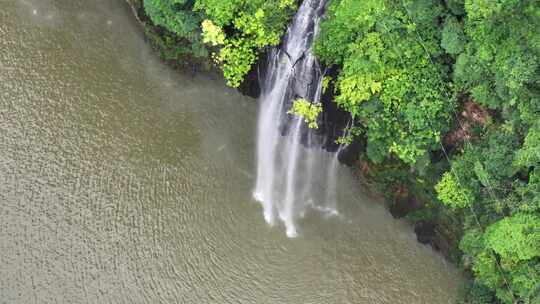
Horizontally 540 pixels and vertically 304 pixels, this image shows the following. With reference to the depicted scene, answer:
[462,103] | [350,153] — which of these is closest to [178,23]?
[350,153]

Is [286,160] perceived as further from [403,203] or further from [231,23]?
[231,23]

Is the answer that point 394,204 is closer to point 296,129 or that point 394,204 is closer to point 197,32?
point 296,129

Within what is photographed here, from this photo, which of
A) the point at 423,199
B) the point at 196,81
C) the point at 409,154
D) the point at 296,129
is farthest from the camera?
the point at 196,81

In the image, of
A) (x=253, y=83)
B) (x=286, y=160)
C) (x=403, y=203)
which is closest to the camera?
(x=403, y=203)

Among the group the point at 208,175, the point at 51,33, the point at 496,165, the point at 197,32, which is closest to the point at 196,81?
the point at 197,32

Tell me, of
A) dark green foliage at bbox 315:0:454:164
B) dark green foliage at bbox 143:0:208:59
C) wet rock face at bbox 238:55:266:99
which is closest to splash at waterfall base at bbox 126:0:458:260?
wet rock face at bbox 238:55:266:99

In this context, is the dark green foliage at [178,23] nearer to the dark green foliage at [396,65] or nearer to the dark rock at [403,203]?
the dark green foliage at [396,65]

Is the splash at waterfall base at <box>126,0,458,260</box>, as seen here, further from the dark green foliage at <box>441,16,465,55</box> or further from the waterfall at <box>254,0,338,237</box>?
the dark green foliage at <box>441,16,465,55</box>
